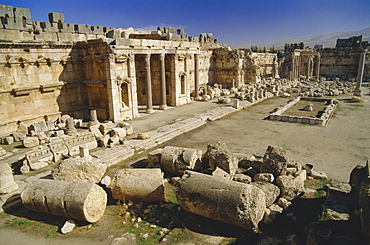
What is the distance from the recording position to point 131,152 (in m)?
13.1

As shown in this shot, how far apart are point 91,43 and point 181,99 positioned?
9.10 m

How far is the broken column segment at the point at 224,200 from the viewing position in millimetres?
6906

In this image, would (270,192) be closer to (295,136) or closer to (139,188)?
(139,188)

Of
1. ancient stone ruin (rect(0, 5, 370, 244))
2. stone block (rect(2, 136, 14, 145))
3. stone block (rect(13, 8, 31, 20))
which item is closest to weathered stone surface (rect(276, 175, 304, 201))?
ancient stone ruin (rect(0, 5, 370, 244))

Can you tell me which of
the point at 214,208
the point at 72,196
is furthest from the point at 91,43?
the point at 214,208

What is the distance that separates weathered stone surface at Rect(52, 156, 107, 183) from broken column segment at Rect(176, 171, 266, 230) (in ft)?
11.4

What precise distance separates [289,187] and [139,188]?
Answer: 4830mm

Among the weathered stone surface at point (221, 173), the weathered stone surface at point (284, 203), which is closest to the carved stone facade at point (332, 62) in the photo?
the weathered stone surface at point (221, 173)

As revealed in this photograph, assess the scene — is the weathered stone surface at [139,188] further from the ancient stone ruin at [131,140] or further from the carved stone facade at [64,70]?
the carved stone facade at [64,70]

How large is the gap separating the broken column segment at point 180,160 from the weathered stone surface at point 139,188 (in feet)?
5.55

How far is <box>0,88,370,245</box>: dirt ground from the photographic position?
24.1 feet

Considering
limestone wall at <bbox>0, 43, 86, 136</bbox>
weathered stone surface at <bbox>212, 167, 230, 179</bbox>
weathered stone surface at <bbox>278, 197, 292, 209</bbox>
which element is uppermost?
limestone wall at <bbox>0, 43, 86, 136</bbox>

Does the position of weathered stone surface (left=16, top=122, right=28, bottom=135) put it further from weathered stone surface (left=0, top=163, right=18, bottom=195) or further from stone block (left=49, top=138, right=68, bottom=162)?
weathered stone surface (left=0, top=163, right=18, bottom=195)

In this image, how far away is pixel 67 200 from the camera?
7.59m
